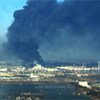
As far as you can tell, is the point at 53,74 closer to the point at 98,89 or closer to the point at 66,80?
the point at 66,80

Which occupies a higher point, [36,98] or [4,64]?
[4,64]

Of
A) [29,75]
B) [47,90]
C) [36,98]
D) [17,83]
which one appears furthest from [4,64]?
[36,98]

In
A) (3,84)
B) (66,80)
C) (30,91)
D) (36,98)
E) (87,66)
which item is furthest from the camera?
(87,66)

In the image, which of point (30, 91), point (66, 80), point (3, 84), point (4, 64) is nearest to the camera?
point (30, 91)

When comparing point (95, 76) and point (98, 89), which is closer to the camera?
point (98, 89)

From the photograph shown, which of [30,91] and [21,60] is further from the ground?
[21,60]

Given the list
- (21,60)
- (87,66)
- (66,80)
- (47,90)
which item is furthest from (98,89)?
(87,66)

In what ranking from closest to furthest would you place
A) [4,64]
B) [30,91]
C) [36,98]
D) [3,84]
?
[36,98], [30,91], [3,84], [4,64]

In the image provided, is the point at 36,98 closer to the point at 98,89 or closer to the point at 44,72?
the point at 98,89

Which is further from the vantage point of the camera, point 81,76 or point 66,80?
point 81,76
